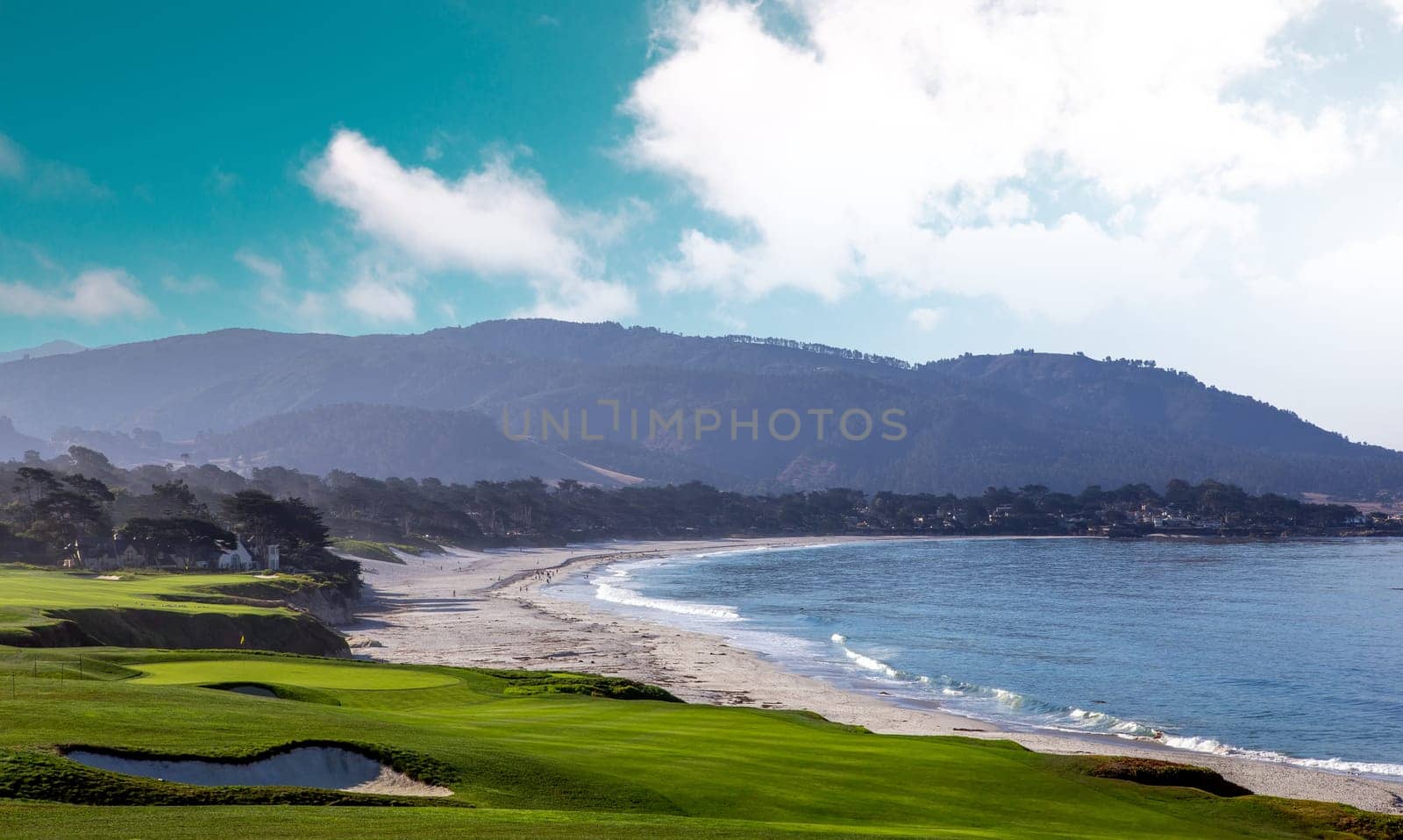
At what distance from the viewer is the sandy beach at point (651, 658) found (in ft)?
107

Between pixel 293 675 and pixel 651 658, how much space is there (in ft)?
90.2

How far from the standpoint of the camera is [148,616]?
136ft

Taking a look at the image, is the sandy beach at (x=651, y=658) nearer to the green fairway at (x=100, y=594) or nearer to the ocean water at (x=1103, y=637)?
the ocean water at (x=1103, y=637)

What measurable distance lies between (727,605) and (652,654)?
3062 centimetres

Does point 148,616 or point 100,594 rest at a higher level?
point 100,594

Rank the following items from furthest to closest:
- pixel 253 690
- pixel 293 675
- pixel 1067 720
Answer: pixel 1067 720 < pixel 293 675 < pixel 253 690

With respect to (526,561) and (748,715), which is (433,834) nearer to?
(748,715)

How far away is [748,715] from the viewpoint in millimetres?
27438

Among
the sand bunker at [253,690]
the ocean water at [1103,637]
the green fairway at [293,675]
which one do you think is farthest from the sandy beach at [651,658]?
the sand bunker at [253,690]

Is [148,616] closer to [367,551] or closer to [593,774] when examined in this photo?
[593,774]

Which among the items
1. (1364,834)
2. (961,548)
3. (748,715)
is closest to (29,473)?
(748,715)

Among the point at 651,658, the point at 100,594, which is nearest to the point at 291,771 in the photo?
A: the point at 100,594

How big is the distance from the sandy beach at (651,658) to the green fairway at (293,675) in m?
13.4

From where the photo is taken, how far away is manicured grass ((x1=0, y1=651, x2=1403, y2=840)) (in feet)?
42.5
